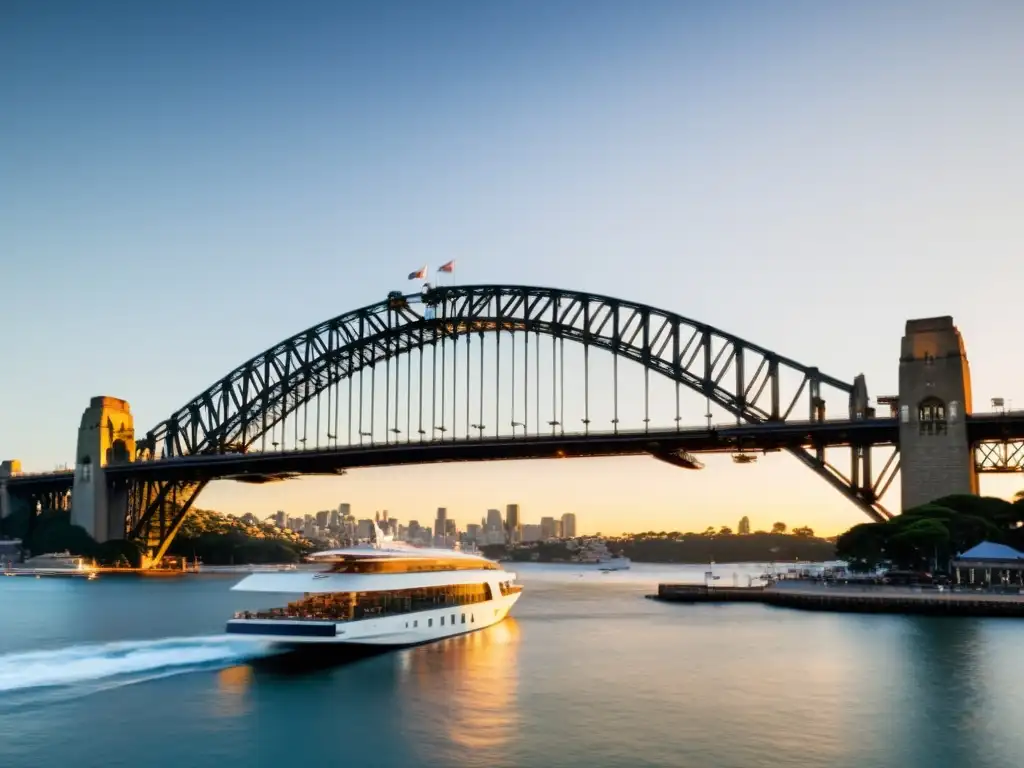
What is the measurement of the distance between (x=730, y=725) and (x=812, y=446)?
56.4m

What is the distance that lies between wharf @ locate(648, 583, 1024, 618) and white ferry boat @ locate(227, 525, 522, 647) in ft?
83.4

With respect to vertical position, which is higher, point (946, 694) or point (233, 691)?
point (233, 691)

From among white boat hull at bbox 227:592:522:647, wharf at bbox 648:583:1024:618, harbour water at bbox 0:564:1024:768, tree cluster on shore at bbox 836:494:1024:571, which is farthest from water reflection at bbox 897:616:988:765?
white boat hull at bbox 227:592:522:647

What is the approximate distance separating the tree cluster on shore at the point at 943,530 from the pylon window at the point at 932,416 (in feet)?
17.2

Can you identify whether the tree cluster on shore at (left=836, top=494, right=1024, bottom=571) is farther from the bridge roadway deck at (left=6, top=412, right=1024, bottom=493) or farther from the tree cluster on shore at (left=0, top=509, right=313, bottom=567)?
the tree cluster on shore at (left=0, top=509, right=313, bottom=567)

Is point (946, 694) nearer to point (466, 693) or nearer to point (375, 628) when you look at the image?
point (466, 693)

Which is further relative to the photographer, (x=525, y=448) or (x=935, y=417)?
(x=525, y=448)

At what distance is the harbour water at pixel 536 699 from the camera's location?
1118 inches

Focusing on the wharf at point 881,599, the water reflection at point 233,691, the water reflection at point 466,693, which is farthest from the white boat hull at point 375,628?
the wharf at point 881,599

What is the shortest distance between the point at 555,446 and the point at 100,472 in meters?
64.6

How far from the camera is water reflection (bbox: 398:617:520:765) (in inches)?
1166

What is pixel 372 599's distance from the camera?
46750mm

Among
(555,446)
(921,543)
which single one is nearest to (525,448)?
(555,446)

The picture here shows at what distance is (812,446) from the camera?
8519 cm
